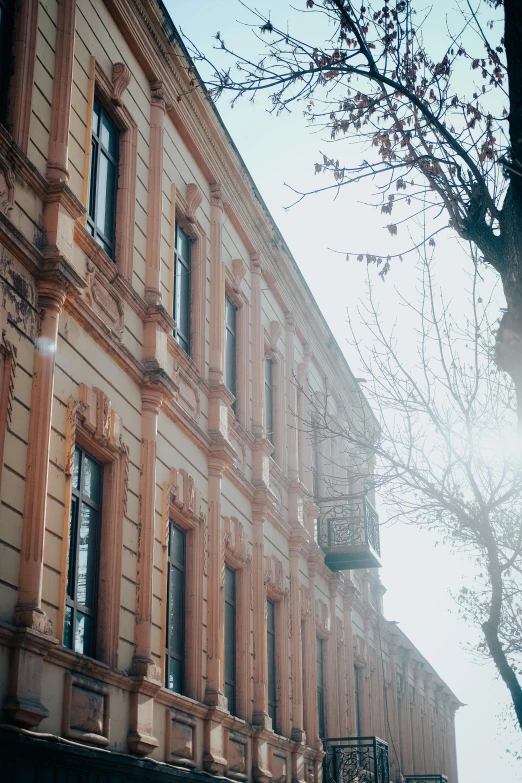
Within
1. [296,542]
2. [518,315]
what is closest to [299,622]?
[296,542]

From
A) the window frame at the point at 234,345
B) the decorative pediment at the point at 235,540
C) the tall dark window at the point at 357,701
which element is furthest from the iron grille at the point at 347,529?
the decorative pediment at the point at 235,540

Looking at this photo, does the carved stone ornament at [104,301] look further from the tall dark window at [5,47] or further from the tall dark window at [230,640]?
the tall dark window at [230,640]

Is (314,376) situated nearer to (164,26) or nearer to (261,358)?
(261,358)

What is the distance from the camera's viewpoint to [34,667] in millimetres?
8922

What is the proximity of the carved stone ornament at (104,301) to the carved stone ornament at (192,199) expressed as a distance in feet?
12.4

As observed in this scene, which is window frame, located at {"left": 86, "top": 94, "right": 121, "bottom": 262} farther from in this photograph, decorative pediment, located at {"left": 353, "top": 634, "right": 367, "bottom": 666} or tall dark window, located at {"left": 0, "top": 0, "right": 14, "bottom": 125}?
decorative pediment, located at {"left": 353, "top": 634, "right": 367, "bottom": 666}

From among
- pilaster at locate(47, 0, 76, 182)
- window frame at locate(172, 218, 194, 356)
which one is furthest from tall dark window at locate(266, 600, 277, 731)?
pilaster at locate(47, 0, 76, 182)

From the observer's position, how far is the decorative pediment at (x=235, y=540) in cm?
1560

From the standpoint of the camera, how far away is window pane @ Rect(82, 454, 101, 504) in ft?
36.6

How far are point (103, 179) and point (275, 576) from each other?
8138 millimetres

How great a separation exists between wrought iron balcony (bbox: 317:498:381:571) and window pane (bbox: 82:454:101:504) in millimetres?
11103

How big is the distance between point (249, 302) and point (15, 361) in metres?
9.65

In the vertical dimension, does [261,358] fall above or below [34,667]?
above

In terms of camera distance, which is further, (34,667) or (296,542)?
(296,542)
